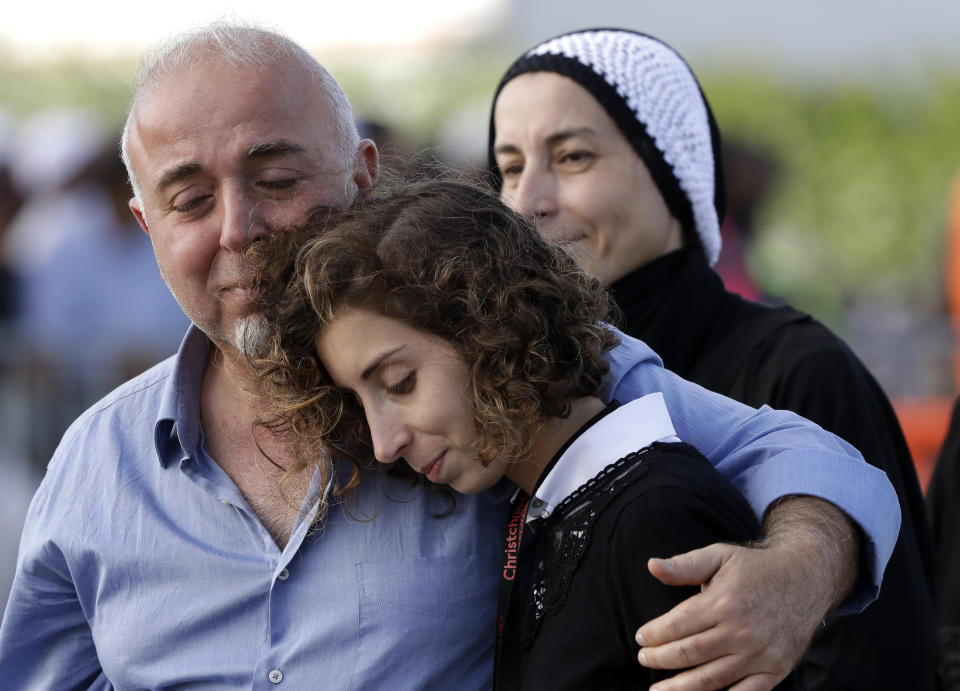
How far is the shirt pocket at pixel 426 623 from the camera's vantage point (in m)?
2.29

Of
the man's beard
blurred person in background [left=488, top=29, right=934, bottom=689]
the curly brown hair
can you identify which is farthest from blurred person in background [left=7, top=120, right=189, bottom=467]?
the curly brown hair

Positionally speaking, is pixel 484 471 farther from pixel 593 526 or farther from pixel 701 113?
pixel 701 113

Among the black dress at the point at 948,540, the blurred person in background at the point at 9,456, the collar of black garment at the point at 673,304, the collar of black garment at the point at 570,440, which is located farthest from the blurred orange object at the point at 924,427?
the collar of black garment at the point at 570,440

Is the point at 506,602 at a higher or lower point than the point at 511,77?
lower

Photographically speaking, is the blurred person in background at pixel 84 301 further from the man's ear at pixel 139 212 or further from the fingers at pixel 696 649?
the fingers at pixel 696 649

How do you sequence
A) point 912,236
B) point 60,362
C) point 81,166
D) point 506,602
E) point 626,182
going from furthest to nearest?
point 912,236
point 81,166
point 60,362
point 626,182
point 506,602

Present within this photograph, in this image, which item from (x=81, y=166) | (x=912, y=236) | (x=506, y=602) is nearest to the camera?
(x=506, y=602)

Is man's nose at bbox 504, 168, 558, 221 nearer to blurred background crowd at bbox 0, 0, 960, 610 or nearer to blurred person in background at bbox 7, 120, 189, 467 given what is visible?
blurred background crowd at bbox 0, 0, 960, 610

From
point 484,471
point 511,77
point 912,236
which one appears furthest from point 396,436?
point 912,236

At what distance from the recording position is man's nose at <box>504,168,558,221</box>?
10.7 ft

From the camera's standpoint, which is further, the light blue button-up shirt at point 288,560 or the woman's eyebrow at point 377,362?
the light blue button-up shirt at point 288,560

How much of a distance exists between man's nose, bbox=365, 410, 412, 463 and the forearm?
2.04 ft

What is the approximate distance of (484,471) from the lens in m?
2.21

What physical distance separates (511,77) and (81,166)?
4.58m
